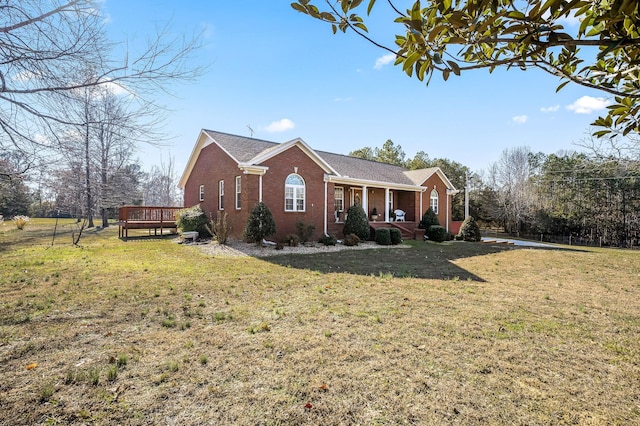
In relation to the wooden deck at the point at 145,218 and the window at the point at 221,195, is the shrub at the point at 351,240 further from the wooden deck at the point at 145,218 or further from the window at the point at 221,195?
the wooden deck at the point at 145,218

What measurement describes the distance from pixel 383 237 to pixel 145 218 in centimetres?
1489

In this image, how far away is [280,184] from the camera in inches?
593

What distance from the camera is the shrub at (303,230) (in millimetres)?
15141

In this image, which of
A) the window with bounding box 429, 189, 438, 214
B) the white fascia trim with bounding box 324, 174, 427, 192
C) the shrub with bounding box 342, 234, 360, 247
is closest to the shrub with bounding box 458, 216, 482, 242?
the window with bounding box 429, 189, 438, 214

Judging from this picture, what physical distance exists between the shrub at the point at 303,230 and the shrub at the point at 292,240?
43 centimetres

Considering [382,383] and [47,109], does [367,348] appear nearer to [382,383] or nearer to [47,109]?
[382,383]

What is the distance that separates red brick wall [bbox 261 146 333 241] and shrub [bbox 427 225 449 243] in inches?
308

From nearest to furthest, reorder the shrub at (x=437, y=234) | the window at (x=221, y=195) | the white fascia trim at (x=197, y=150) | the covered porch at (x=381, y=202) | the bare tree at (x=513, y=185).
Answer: the window at (x=221, y=195), the white fascia trim at (x=197, y=150), the shrub at (x=437, y=234), the covered porch at (x=381, y=202), the bare tree at (x=513, y=185)

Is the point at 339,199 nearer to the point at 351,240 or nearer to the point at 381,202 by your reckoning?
the point at 381,202

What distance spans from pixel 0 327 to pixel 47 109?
326 centimetres

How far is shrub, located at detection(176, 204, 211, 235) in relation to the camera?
653 inches

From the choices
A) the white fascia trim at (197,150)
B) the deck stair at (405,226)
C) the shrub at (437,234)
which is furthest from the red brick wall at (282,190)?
the shrub at (437,234)

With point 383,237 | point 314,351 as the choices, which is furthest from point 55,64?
point 383,237

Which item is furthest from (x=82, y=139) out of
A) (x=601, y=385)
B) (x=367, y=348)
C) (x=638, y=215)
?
(x=638, y=215)
